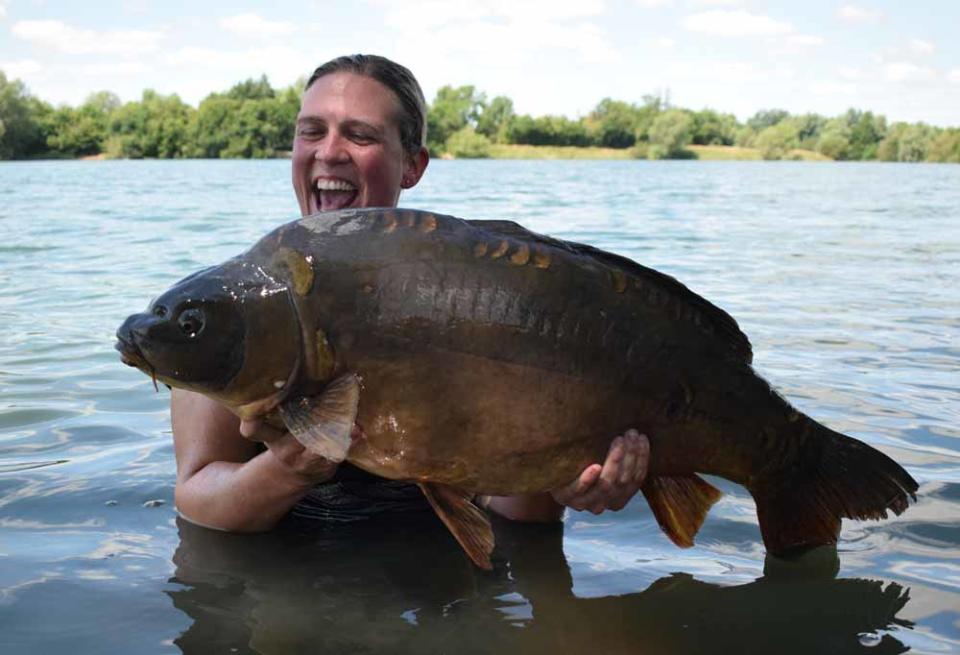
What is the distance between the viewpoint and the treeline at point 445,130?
73.9 m

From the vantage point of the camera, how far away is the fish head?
2.53 m

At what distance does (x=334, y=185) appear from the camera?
393cm

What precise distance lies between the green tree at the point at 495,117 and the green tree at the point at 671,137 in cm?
1475

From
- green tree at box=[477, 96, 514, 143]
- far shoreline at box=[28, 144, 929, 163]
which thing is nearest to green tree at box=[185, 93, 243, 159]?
far shoreline at box=[28, 144, 929, 163]

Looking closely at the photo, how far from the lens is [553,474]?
2787mm

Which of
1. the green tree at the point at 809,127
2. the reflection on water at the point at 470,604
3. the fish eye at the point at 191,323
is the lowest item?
the reflection on water at the point at 470,604

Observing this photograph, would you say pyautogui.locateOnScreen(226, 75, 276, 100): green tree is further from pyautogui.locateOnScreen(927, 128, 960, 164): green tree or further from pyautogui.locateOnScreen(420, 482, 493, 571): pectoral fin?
pyautogui.locateOnScreen(420, 482, 493, 571): pectoral fin

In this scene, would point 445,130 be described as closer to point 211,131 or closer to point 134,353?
point 211,131

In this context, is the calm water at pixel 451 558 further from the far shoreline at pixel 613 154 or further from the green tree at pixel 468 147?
the green tree at pixel 468 147

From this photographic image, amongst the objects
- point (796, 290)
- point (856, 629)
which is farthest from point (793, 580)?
point (796, 290)

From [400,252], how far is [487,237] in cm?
23

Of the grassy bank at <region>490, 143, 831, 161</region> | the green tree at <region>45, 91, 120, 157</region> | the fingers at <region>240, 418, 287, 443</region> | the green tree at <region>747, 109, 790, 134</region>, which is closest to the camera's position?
the fingers at <region>240, 418, 287, 443</region>

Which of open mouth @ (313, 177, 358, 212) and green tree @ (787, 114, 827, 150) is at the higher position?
green tree @ (787, 114, 827, 150)

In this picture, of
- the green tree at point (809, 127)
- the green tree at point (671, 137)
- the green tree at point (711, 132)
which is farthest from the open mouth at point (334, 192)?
the green tree at point (711, 132)
